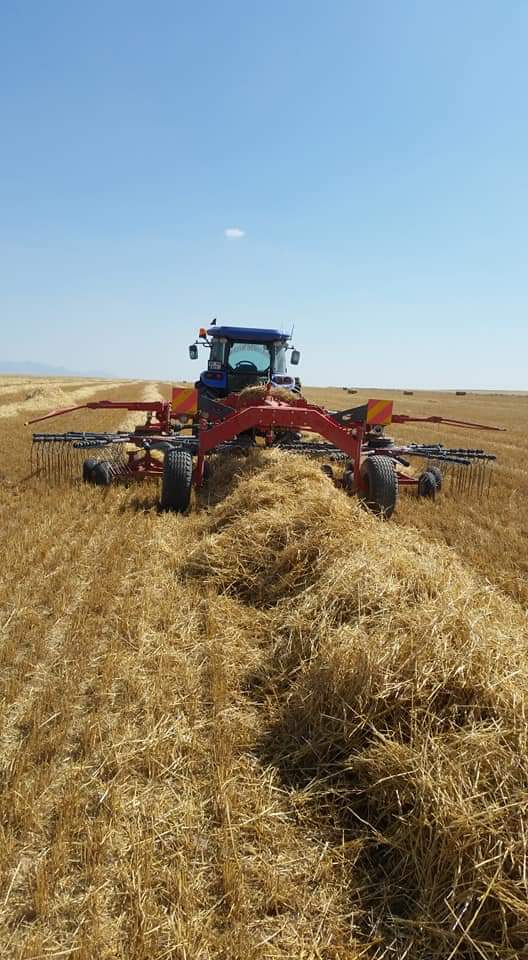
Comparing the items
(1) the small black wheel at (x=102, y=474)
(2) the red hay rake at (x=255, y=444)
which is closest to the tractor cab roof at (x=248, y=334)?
(2) the red hay rake at (x=255, y=444)

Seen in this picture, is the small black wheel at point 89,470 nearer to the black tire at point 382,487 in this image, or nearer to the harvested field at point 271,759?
the harvested field at point 271,759

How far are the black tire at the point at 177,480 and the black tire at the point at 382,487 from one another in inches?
80.1

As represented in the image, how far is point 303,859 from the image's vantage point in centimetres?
191

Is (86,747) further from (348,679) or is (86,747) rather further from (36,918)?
(348,679)

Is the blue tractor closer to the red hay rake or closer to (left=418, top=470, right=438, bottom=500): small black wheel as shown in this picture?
the red hay rake

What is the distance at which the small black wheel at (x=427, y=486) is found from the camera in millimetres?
7598

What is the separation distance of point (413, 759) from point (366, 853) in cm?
37

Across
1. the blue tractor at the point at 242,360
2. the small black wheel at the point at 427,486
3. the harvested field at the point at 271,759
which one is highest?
the blue tractor at the point at 242,360

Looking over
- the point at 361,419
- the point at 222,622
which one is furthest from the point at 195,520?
the point at 361,419

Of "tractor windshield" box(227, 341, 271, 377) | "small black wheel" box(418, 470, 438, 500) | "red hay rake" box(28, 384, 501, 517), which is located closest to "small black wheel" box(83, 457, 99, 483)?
"red hay rake" box(28, 384, 501, 517)

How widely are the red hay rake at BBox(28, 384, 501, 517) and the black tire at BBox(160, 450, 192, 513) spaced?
0.01 metres

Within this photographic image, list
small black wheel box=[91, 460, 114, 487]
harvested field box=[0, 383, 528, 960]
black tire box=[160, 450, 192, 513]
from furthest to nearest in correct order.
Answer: small black wheel box=[91, 460, 114, 487], black tire box=[160, 450, 192, 513], harvested field box=[0, 383, 528, 960]

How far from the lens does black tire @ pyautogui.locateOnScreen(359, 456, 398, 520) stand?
20.0ft

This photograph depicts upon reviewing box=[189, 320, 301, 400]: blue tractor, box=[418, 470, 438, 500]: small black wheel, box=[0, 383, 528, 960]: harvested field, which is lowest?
box=[0, 383, 528, 960]: harvested field
